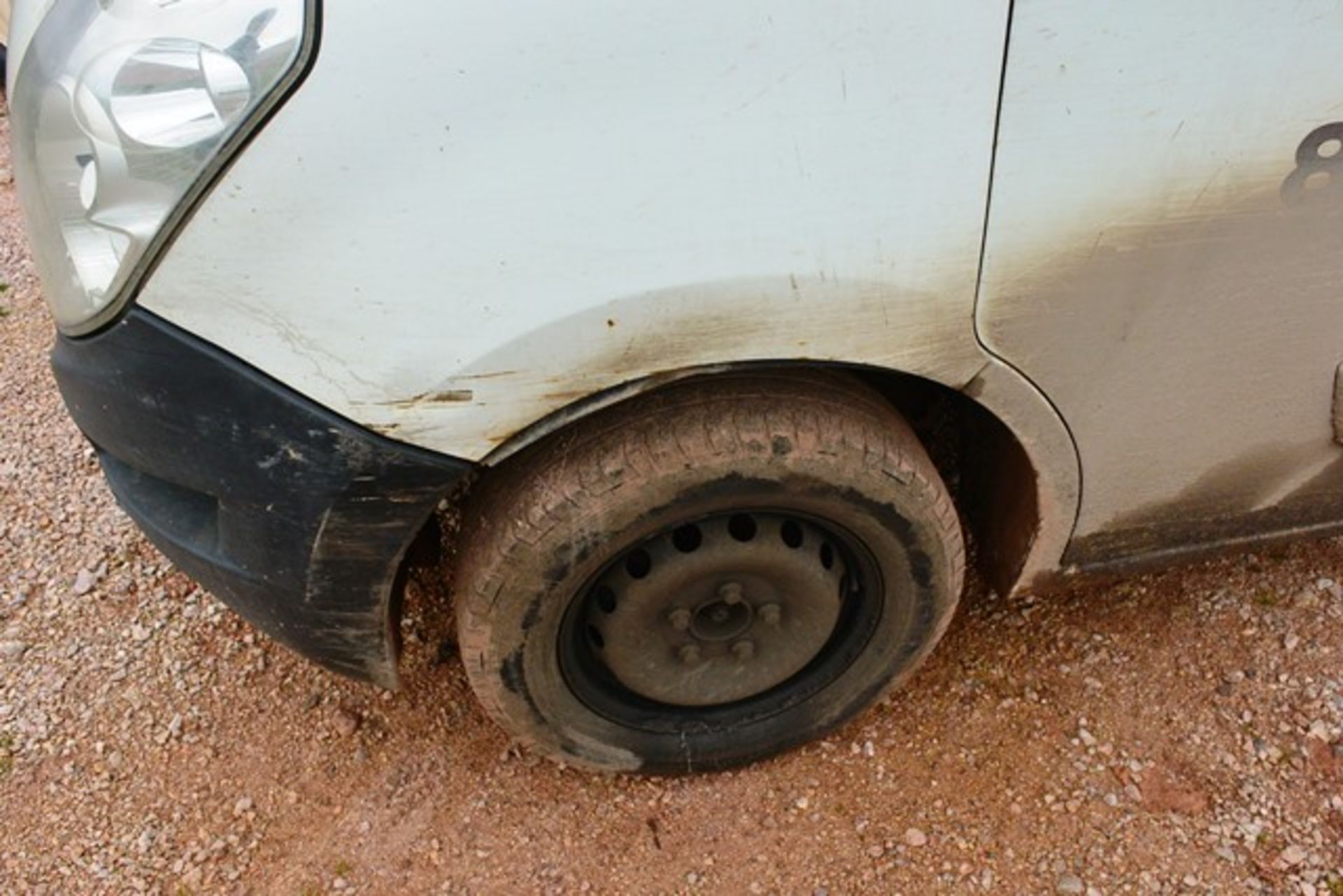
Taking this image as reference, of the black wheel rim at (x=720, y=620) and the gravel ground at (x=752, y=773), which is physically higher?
the black wheel rim at (x=720, y=620)

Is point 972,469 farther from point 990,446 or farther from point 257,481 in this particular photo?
point 257,481

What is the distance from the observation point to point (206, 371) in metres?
1.52

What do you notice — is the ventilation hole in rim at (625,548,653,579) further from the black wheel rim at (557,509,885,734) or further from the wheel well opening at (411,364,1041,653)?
the wheel well opening at (411,364,1041,653)

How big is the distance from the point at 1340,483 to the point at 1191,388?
0.49 m

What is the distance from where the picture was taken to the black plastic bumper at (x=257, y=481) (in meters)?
1.54

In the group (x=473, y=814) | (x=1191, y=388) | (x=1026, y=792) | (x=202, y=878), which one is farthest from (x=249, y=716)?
(x=1191, y=388)

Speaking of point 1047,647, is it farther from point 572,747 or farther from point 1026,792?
point 572,747

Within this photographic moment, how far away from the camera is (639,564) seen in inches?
76.0

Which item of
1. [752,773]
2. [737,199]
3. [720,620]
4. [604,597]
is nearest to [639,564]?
[604,597]

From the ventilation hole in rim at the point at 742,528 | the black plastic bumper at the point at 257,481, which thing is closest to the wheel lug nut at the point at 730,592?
the ventilation hole in rim at the point at 742,528

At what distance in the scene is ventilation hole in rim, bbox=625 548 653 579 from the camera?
1.92 m

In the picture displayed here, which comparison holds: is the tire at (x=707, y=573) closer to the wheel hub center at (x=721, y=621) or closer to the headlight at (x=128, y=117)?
the wheel hub center at (x=721, y=621)

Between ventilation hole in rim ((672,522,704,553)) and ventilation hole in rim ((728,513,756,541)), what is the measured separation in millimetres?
58

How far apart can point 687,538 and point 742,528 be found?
0.10m
